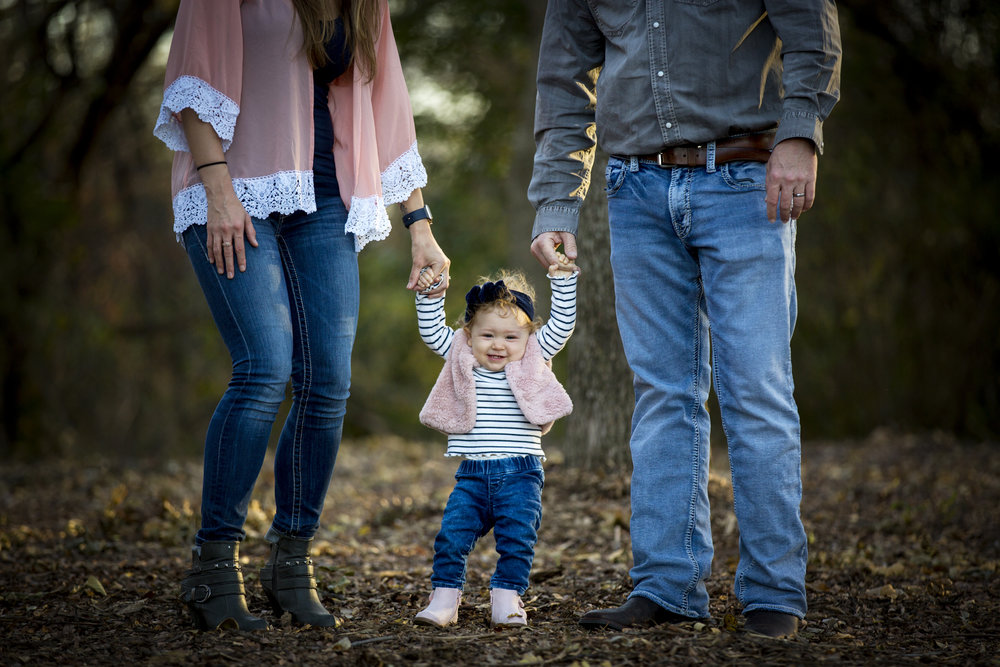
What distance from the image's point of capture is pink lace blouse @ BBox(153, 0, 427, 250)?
2.51 m

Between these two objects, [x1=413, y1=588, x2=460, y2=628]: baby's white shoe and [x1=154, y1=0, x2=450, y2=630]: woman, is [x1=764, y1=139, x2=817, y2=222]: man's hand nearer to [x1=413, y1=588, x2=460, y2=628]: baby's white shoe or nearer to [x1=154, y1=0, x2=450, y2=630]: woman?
[x1=154, y1=0, x2=450, y2=630]: woman

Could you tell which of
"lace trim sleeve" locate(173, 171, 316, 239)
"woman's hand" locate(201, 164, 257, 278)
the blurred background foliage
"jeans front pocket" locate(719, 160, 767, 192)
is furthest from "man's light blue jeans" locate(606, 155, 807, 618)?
the blurred background foliage

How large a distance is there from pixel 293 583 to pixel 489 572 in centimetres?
112

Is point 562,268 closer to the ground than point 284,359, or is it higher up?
higher up

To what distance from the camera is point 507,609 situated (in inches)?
107

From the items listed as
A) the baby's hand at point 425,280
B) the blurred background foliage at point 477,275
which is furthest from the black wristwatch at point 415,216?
the blurred background foliage at point 477,275

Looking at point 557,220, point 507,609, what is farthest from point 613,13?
point 507,609

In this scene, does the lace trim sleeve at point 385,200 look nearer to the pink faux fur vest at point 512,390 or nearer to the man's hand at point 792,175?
the pink faux fur vest at point 512,390

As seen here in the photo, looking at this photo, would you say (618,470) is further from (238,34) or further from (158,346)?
(158,346)

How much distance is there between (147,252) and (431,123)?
372 centimetres

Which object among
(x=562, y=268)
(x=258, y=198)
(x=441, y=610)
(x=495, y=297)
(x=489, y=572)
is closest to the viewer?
(x=258, y=198)

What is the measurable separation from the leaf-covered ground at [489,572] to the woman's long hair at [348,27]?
164 cm

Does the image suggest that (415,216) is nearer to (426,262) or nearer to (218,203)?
(426,262)

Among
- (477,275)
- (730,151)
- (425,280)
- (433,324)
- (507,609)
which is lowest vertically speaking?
(507,609)
